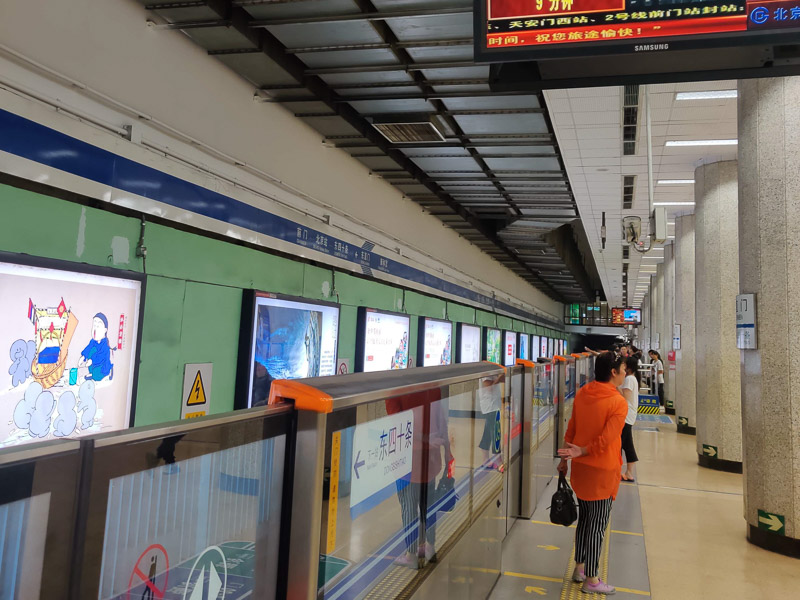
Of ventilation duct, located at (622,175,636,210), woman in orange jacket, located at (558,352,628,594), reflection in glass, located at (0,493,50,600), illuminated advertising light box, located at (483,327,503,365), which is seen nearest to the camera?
reflection in glass, located at (0,493,50,600)

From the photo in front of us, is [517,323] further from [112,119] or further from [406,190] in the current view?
[112,119]

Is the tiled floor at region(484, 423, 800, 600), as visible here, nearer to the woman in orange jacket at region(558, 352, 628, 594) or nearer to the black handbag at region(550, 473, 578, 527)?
the woman in orange jacket at region(558, 352, 628, 594)

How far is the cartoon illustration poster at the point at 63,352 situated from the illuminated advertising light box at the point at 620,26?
2.73 m

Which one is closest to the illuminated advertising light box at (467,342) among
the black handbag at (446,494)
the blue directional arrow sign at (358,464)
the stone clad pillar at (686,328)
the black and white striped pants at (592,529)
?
the stone clad pillar at (686,328)

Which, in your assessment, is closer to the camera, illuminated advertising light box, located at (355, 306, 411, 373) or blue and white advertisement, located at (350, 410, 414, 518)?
blue and white advertisement, located at (350, 410, 414, 518)

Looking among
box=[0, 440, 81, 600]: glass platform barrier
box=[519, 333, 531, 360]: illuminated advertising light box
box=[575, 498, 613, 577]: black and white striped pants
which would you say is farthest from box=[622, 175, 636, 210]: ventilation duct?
box=[519, 333, 531, 360]: illuminated advertising light box

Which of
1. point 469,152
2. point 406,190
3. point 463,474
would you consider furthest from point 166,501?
point 406,190

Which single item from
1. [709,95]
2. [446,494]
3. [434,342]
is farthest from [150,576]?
[434,342]

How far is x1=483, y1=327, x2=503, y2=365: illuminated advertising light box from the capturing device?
1619 centimetres

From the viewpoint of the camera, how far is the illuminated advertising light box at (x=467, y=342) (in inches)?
519

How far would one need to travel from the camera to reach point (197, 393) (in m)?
4.80

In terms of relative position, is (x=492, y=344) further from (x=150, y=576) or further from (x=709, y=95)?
(x=150, y=576)

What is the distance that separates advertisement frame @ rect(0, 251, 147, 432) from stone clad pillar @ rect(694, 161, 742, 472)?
815cm

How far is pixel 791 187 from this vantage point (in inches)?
199
